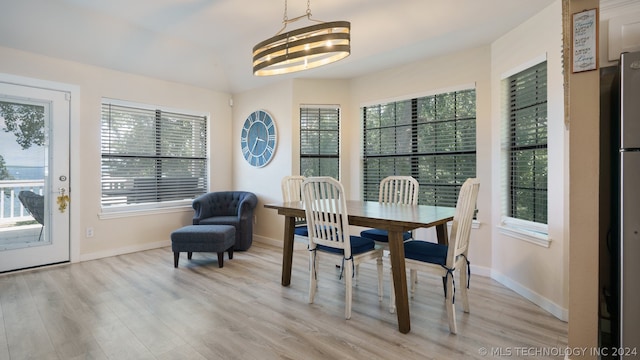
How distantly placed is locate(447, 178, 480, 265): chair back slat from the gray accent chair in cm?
305

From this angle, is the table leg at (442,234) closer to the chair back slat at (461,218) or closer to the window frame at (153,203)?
the chair back slat at (461,218)

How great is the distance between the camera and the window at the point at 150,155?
14.2 ft

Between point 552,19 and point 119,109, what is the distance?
5123 millimetres

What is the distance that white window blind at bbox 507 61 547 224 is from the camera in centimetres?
284

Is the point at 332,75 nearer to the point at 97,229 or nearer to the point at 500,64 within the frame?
the point at 500,64

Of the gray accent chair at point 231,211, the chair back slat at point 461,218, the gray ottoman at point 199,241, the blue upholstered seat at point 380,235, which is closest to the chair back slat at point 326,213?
the blue upholstered seat at point 380,235

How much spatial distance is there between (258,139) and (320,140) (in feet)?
3.54

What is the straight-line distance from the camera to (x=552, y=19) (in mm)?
2611

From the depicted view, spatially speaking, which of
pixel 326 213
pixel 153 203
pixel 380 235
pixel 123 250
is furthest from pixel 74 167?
pixel 380 235

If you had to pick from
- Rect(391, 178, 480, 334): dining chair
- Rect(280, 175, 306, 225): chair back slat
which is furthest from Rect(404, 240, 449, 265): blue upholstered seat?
Rect(280, 175, 306, 225): chair back slat

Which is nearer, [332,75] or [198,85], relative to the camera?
[332,75]

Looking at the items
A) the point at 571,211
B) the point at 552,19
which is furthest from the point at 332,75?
the point at 571,211

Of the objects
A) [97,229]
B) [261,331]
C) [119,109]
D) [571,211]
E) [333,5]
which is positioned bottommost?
[261,331]

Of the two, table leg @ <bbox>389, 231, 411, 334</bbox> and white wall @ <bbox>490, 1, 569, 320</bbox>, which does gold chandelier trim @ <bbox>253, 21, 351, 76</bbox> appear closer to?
table leg @ <bbox>389, 231, 411, 334</bbox>
